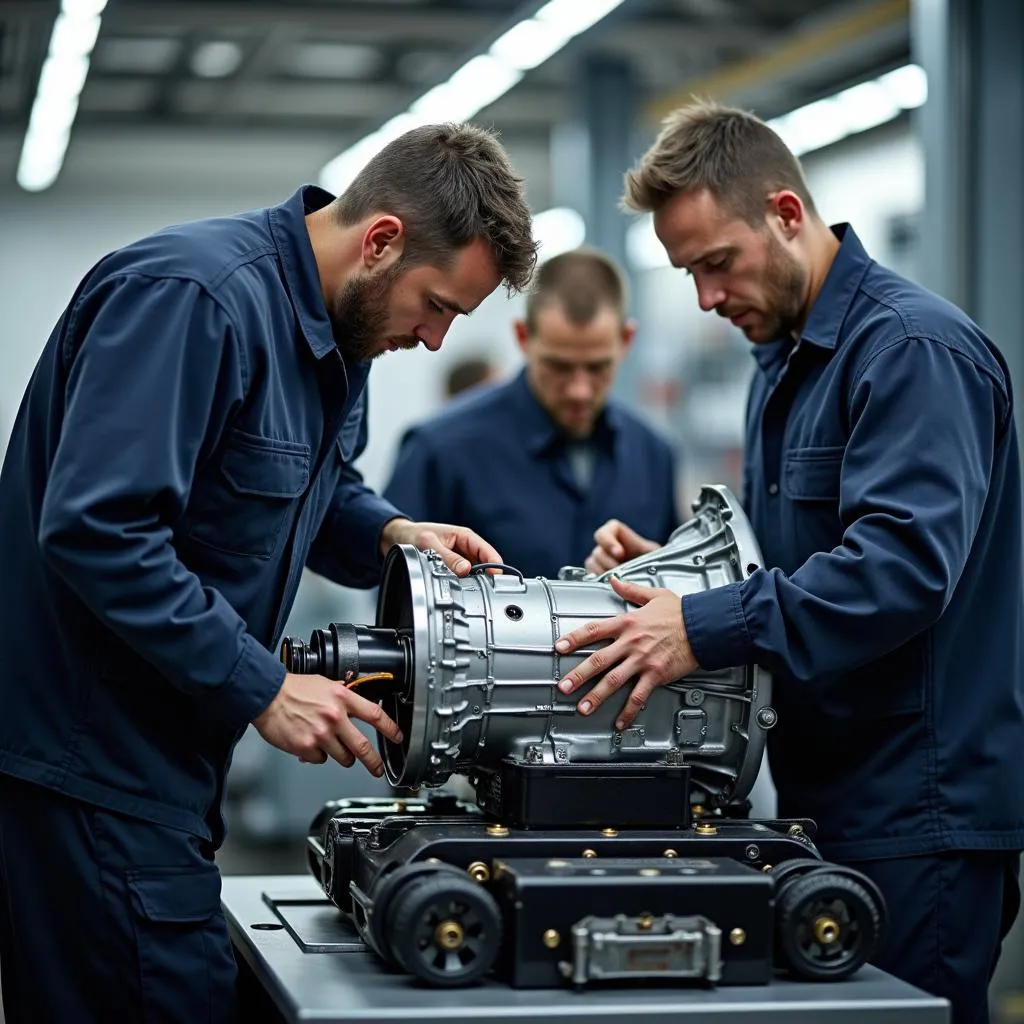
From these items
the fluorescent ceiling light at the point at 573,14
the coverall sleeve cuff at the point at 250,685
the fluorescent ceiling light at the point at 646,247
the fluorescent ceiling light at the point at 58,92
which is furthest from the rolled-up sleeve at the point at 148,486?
the fluorescent ceiling light at the point at 646,247


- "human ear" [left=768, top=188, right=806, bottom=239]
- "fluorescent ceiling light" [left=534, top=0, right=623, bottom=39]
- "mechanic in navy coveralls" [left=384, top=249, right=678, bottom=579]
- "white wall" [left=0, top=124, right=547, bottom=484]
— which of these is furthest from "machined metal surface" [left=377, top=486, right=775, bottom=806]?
"white wall" [left=0, top=124, right=547, bottom=484]

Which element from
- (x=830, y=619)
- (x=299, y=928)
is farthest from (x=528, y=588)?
(x=299, y=928)

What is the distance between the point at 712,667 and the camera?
1.64m

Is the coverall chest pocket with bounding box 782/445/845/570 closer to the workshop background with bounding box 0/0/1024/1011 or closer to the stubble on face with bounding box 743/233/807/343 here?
the stubble on face with bounding box 743/233/807/343

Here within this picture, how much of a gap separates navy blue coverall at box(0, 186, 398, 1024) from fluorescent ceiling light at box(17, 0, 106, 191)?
276cm

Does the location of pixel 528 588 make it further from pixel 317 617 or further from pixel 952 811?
pixel 317 617

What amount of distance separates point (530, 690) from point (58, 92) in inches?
173

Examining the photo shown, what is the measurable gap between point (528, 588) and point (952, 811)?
0.59m

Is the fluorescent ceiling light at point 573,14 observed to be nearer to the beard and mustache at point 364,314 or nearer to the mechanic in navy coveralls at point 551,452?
the mechanic in navy coveralls at point 551,452

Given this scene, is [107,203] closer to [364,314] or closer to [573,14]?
[573,14]

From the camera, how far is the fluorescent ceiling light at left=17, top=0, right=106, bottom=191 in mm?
4215

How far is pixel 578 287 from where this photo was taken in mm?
2881

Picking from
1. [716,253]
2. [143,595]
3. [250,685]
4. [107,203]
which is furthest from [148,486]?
[107,203]

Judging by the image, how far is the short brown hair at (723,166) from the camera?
1987 mm
